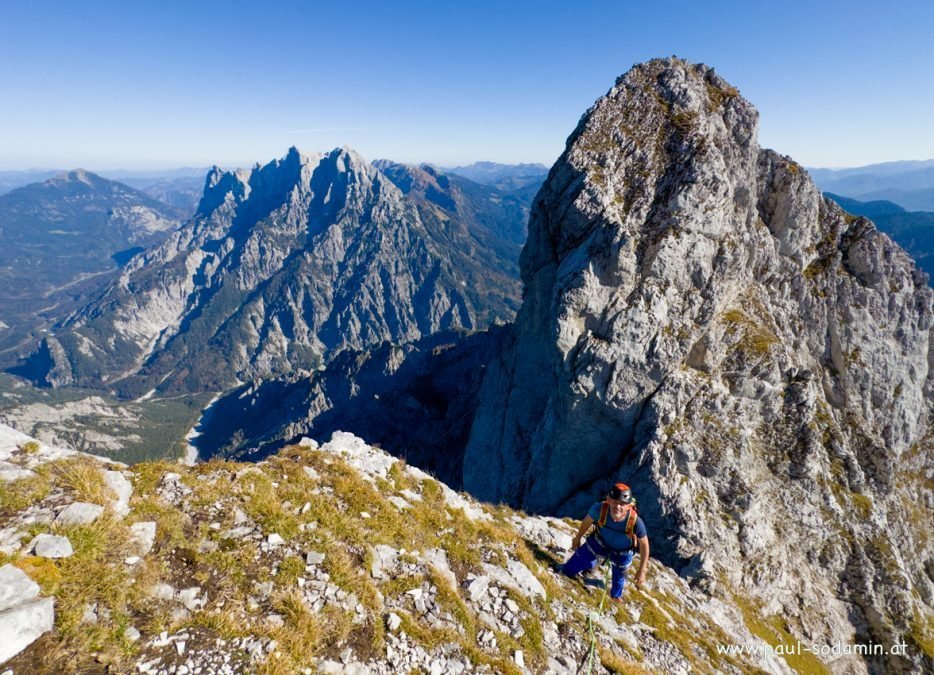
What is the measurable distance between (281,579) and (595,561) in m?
13.4

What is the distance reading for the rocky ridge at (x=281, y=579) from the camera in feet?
27.4

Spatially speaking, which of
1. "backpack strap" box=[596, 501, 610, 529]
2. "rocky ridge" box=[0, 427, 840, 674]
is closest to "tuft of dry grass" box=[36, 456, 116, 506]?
"rocky ridge" box=[0, 427, 840, 674]

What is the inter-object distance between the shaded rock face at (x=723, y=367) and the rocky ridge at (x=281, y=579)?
2377 centimetres

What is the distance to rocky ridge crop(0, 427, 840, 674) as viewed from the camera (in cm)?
836

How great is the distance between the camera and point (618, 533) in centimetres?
1529

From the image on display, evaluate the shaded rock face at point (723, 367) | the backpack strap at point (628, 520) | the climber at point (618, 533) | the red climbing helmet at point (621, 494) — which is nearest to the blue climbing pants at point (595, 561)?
the climber at point (618, 533)

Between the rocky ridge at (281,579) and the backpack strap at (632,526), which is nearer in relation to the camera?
the rocky ridge at (281,579)

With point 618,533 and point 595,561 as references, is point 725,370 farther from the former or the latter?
point 618,533

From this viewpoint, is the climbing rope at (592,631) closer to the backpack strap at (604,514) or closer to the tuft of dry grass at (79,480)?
the backpack strap at (604,514)

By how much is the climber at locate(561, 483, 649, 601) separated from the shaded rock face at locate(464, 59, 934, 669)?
22371 millimetres

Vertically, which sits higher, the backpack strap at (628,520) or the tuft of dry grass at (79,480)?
the tuft of dry grass at (79,480)

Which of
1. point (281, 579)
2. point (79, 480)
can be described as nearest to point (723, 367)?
point (281, 579)

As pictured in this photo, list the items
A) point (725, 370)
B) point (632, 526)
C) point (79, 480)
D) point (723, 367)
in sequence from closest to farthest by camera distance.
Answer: point (79, 480) < point (632, 526) < point (725, 370) < point (723, 367)

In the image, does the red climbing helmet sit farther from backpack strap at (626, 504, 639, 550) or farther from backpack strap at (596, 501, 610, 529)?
backpack strap at (596, 501, 610, 529)
